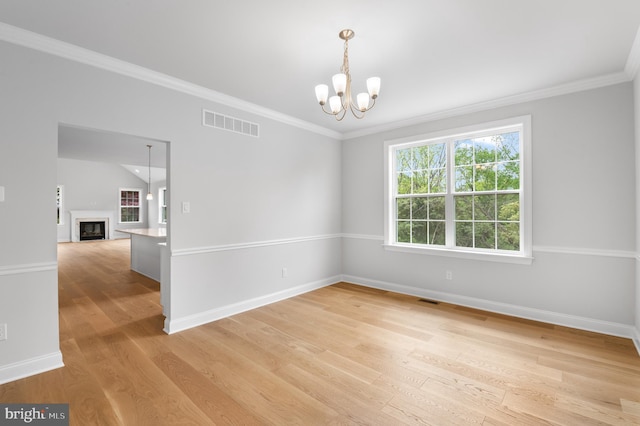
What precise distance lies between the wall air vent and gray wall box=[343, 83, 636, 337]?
8.94 ft

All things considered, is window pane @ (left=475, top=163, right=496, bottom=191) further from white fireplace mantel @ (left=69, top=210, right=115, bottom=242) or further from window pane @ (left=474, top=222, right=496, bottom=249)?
white fireplace mantel @ (left=69, top=210, right=115, bottom=242)

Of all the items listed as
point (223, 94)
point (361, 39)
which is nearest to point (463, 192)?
point (361, 39)

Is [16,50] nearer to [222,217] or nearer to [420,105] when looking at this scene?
[222,217]

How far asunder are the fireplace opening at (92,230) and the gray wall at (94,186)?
404 millimetres

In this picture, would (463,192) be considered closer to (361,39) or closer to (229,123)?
(361,39)

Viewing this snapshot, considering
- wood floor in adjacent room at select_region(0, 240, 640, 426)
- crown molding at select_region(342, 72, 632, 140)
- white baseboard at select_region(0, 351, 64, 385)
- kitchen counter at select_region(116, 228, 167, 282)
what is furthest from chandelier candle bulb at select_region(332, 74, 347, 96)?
kitchen counter at select_region(116, 228, 167, 282)

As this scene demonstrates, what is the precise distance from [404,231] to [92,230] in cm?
1326

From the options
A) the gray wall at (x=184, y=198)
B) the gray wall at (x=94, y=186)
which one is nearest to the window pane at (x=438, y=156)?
the gray wall at (x=184, y=198)

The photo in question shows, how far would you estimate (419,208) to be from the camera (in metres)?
4.56

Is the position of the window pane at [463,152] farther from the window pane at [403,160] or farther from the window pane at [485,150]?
the window pane at [403,160]

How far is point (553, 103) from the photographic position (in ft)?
11.1

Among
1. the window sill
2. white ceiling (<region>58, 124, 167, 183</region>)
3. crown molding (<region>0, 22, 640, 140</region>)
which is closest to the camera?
crown molding (<region>0, 22, 640, 140</region>)

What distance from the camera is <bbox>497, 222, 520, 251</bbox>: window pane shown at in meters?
3.72

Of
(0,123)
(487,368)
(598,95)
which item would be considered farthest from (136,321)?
(598,95)
